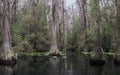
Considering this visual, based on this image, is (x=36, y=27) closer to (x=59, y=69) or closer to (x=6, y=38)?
(x=6, y=38)

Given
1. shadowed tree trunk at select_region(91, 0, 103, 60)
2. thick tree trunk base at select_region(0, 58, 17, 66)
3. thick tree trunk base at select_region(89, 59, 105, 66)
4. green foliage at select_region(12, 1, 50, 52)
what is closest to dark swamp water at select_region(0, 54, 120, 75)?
thick tree trunk base at select_region(89, 59, 105, 66)

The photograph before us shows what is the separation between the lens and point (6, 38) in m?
22.6

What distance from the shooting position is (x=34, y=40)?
130 feet

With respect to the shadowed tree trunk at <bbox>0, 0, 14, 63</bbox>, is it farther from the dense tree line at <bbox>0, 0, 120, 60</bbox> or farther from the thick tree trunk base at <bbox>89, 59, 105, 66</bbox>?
the thick tree trunk base at <bbox>89, 59, 105, 66</bbox>

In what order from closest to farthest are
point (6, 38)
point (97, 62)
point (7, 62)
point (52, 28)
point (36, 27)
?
point (7, 62)
point (97, 62)
point (6, 38)
point (52, 28)
point (36, 27)

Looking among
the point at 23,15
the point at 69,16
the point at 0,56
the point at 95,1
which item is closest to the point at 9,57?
the point at 0,56

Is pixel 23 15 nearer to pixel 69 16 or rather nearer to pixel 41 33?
pixel 41 33

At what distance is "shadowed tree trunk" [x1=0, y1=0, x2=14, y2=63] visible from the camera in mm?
21047

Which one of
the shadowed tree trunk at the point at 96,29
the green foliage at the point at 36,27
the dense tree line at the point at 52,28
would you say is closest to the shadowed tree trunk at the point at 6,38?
the dense tree line at the point at 52,28

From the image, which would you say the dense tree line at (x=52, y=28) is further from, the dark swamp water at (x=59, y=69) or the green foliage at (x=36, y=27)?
the dark swamp water at (x=59, y=69)

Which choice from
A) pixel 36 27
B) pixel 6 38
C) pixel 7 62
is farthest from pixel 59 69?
pixel 36 27

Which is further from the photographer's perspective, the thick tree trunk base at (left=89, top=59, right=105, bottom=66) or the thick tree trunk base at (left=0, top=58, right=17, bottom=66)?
the thick tree trunk base at (left=89, top=59, right=105, bottom=66)

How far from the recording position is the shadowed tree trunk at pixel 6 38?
2105cm

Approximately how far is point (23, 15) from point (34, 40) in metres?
4.80
